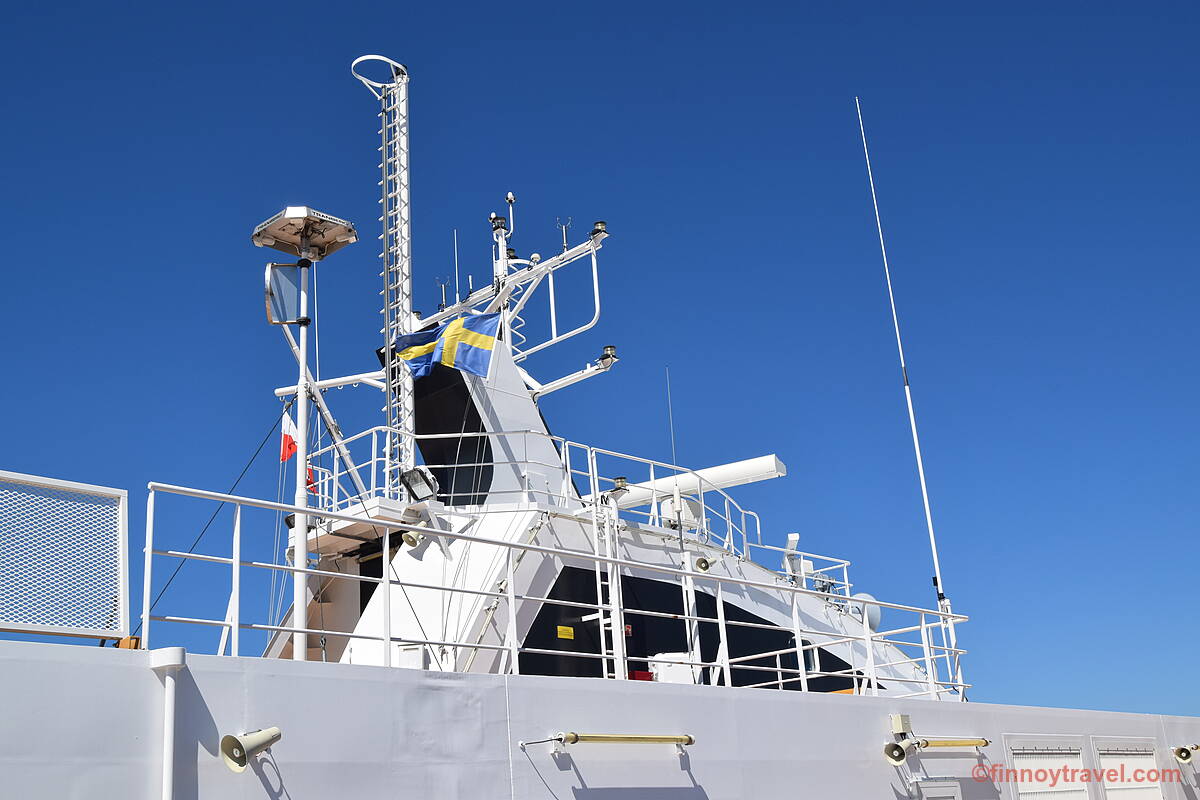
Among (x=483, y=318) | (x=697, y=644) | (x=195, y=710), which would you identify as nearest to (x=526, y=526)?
(x=697, y=644)

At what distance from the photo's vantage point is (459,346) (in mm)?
14250

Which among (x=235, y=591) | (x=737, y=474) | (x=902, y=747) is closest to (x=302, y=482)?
(x=235, y=591)

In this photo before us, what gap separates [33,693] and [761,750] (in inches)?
227

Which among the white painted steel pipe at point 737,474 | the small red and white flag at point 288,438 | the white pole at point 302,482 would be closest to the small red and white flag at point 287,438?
the small red and white flag at point 288,438

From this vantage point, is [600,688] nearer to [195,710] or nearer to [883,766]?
[195,710]

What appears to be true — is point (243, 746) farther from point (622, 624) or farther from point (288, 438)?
point (288, 438)

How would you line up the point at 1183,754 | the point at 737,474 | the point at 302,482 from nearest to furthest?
the point at 302,482, the point at 1183,754, the point at 737,474

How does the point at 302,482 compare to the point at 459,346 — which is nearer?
the point at 302,482

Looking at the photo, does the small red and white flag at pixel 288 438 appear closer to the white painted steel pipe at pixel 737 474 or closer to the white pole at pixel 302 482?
the white pole at pixel 302 482

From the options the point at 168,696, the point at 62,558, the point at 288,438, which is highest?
the point at 288,438

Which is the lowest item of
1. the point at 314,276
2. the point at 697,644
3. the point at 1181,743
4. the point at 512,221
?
the point at 1181,743

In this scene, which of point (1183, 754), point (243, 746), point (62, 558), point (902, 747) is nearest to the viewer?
point (62, 558)

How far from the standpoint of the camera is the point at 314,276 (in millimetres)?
10984

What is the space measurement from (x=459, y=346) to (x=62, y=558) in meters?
8.42
